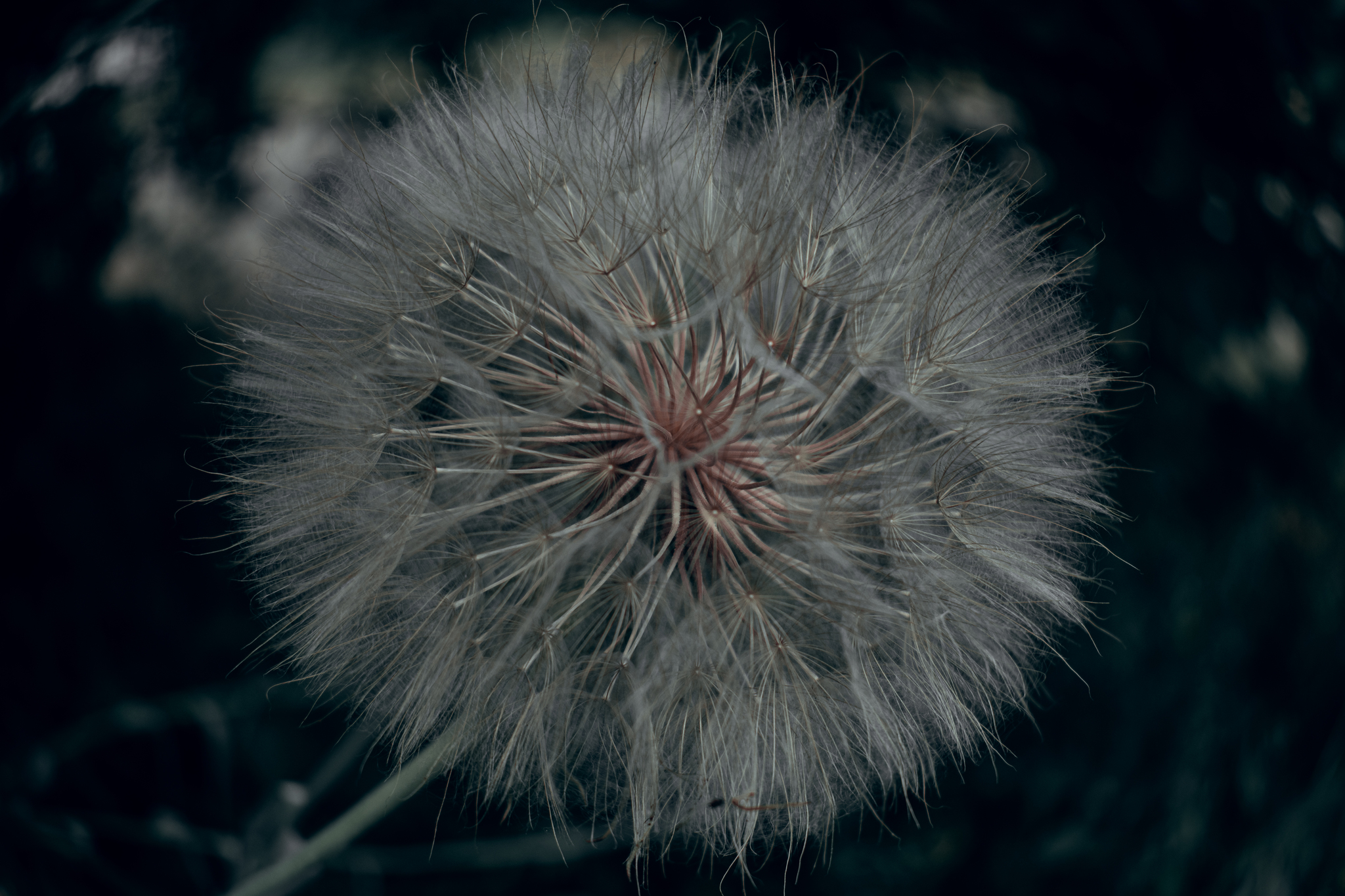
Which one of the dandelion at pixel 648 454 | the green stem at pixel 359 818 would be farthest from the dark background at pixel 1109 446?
the dandelion at pixel 648 454

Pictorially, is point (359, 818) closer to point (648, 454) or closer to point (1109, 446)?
point (648, 454)

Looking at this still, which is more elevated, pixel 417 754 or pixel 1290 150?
pixel 1290 150

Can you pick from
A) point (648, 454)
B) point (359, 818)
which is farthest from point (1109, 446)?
point (359, 818)

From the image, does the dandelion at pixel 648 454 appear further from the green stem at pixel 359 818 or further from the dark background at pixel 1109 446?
the dark background at pixel 1109 446

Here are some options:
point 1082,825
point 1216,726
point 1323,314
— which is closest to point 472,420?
point 1082,825

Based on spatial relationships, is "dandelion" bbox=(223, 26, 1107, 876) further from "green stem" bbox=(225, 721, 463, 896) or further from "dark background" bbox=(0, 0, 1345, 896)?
"dark background" bbox=(0, 0, 1345, 896)

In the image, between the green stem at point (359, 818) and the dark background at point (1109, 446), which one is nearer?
the green stem at point (359, 818)

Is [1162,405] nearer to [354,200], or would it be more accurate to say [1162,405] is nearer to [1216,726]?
[1216,726]
